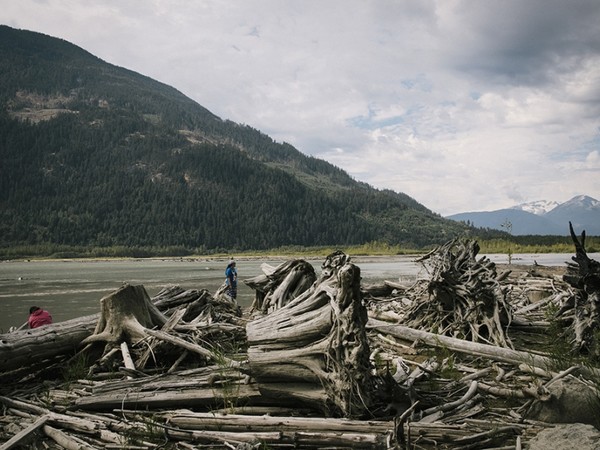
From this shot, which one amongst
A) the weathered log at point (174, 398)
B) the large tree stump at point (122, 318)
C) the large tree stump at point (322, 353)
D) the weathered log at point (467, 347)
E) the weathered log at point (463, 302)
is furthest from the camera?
the weathered log at point (463, 302)

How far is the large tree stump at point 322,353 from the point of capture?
14.8 feet

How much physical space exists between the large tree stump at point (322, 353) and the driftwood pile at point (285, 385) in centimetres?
1

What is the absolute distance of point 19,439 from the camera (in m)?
4.64

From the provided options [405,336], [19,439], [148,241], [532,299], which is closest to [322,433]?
[19,439]

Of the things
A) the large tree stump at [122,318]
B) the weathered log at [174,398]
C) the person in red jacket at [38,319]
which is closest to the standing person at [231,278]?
the person in red jacket at [38,319]

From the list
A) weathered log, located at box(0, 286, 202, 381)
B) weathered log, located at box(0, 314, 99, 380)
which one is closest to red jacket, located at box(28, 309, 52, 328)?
weathered log, located at box(0, 286, 202, 381)

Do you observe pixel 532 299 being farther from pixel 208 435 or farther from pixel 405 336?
pixel 208 435

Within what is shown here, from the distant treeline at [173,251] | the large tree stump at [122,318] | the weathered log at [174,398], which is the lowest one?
the distant treeline at [173,251]

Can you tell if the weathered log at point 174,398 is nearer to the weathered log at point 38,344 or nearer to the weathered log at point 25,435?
the weathered log at point 25,435

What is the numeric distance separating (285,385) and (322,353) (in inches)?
25.1

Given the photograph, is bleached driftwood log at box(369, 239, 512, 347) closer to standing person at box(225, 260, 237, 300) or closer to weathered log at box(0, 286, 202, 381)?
weathered log at box(0, 286, 202, 381)

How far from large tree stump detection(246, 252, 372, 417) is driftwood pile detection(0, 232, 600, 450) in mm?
14

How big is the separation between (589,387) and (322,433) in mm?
2811

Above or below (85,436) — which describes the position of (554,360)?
above
